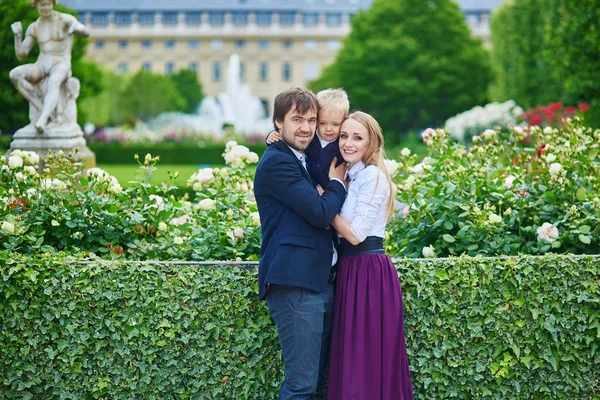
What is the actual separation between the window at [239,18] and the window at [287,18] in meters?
3.15

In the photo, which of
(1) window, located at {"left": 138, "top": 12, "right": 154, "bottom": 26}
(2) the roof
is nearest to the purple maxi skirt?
(2) the roof

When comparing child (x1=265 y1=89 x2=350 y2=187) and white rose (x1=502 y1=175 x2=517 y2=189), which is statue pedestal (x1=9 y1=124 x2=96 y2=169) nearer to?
white rose (x1=502 y1=175 x2=517 y2=189)

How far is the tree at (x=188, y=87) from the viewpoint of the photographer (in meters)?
57.4

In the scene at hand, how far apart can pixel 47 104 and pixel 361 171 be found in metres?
7.77

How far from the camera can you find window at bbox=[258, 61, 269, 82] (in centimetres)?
6800

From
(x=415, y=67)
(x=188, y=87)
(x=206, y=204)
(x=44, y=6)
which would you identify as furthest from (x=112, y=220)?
(x=188, y=87)

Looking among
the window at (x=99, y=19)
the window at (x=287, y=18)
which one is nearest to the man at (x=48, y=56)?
the window at (x=287, y=18)

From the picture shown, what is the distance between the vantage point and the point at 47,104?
9.87m

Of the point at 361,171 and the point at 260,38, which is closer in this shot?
the point at 361,171

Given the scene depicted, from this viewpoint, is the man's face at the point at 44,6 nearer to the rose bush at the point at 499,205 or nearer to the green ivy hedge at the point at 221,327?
the rose bush at the point at 499,205

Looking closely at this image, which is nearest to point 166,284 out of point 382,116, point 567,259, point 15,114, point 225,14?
point 567,259

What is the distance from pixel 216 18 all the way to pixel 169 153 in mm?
48267

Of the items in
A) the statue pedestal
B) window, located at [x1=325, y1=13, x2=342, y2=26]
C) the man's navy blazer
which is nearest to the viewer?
the man's navy blazer

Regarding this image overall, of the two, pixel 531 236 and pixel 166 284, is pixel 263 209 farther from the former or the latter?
pixel 531 236
